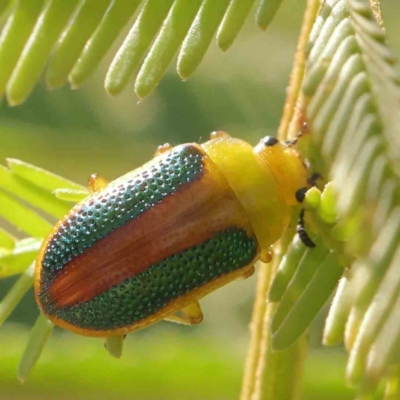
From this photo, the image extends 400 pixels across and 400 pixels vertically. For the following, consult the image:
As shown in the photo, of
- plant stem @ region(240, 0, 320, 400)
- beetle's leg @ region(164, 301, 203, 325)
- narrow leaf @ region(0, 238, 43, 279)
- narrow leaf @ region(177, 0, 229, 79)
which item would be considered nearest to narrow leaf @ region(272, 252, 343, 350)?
plant stem @ region(240, 0, 320, 400)

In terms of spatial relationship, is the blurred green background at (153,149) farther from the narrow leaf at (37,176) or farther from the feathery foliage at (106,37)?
the feathery foliage at (106,37)

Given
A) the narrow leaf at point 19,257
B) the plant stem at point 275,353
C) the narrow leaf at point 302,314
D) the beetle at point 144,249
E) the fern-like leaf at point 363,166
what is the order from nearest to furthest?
the fern-like leaf at point 363,166, the narrow leaf at point 302,314, the plant stem at point 275,353, the narrow leaf at point 19,257, the beetle at point 144,249

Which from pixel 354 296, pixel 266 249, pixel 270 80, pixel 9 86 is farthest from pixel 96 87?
pixel 354 296

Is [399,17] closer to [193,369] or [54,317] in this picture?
[193,369]

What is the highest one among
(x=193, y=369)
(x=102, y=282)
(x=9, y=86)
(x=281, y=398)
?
(x=9, y=86)

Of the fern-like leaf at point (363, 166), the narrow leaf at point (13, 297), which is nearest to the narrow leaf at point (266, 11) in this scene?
the fern-like leaf at point (363, 166)

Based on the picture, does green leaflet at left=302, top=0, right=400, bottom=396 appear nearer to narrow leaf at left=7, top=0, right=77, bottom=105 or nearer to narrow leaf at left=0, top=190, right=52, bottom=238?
narrow leaf at left=7, top=0, right=77, bottom=105
